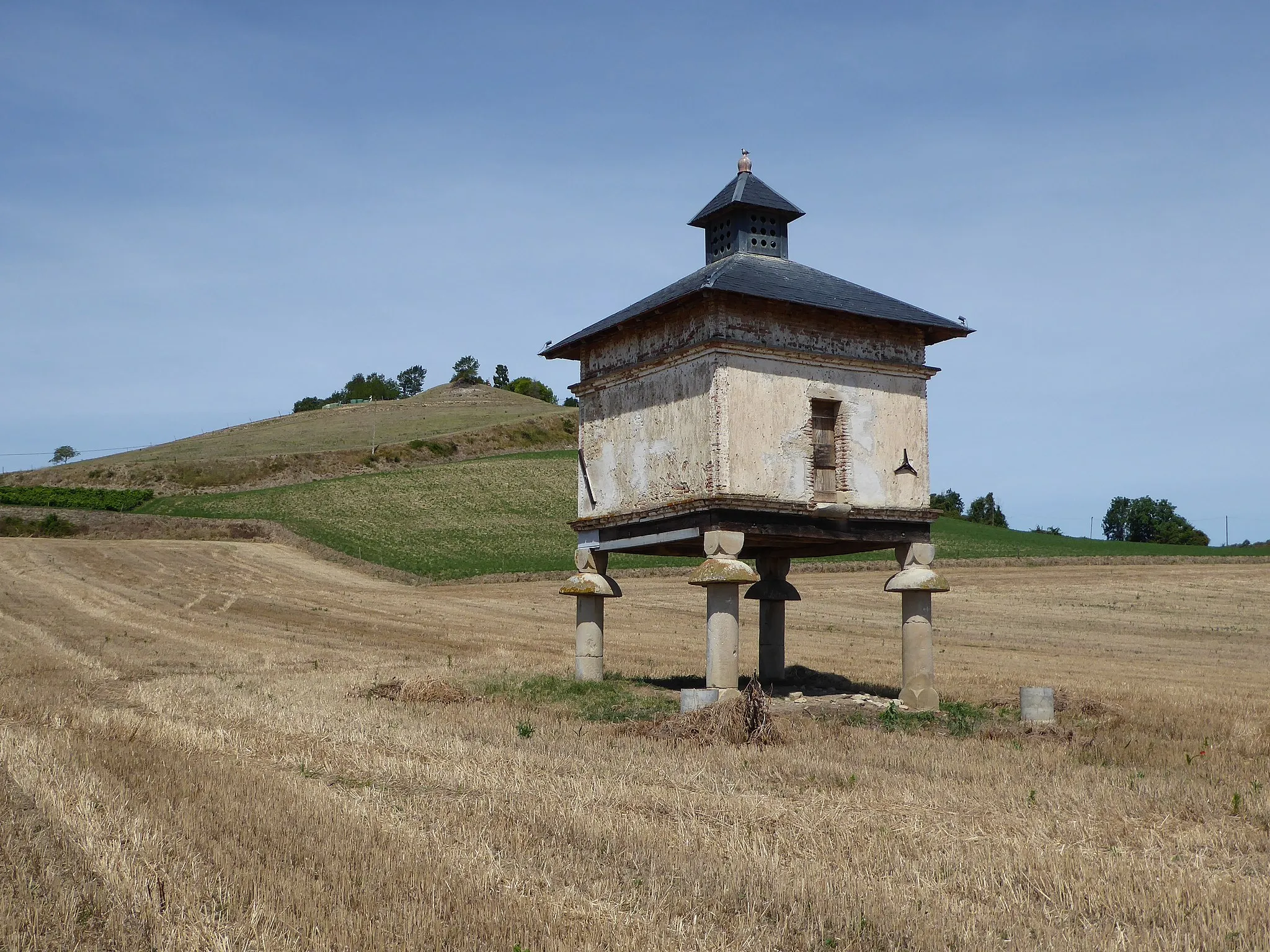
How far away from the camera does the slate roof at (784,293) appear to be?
69.1ft

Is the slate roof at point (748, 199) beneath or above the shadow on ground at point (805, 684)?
above

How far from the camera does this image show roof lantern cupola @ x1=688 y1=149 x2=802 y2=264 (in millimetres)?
24188

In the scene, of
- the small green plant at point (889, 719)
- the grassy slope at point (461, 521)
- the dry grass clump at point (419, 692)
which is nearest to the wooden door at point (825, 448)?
the small green plant at point (889, 719)

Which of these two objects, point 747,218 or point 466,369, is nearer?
point 747,218

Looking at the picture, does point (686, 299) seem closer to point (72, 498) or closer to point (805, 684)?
point (805, 684)

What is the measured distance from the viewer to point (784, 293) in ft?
69.7

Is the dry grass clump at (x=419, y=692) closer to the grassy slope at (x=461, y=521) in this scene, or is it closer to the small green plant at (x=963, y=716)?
the small green plant at (x=963, y=716)

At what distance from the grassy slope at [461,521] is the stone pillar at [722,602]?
109ft

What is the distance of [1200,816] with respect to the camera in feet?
35.2

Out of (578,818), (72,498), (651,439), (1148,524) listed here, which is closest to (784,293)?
(651,439)

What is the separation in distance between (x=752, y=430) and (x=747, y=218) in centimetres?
581

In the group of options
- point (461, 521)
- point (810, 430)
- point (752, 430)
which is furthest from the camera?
point (461, 521)

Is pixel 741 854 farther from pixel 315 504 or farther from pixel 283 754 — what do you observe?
pixel 315 504

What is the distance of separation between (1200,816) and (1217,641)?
2909 centimetres
